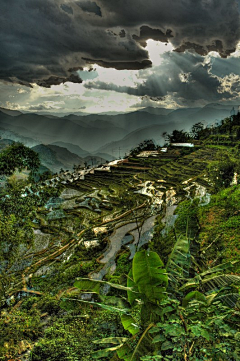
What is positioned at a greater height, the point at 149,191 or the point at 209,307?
the point at 209,307

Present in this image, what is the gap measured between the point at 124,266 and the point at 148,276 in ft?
23.5

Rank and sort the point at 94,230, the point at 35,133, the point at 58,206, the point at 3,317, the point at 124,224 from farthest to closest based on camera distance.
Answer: the point at 35,133 < the point at 58,206 < the point at 124,224 < the point at 94,230 < the point at 3,317

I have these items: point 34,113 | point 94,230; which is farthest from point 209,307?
point 34,113

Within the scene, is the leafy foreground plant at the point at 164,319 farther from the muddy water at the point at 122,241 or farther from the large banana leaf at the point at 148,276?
the muddy water at the point at 122,241

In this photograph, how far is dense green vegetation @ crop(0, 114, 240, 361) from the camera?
1.83m

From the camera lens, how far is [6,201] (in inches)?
361

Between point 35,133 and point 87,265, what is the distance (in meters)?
164

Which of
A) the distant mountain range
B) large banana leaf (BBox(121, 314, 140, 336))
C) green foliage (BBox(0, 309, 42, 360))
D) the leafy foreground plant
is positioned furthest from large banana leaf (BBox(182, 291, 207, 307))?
the distant mountain range

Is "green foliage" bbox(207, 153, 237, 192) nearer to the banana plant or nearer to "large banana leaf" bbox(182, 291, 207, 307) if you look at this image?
"large banana leaf" bbox(182, 291, 207, 307)

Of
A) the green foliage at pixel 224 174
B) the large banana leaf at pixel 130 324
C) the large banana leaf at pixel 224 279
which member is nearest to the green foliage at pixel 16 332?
the large banana leaf at pixel 130 324

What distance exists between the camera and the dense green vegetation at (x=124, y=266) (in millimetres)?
1829

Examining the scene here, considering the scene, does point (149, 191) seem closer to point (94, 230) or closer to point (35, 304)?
point (94, 230)

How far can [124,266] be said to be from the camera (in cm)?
864

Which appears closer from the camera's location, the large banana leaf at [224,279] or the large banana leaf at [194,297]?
the large banana leaf at [194,297]
